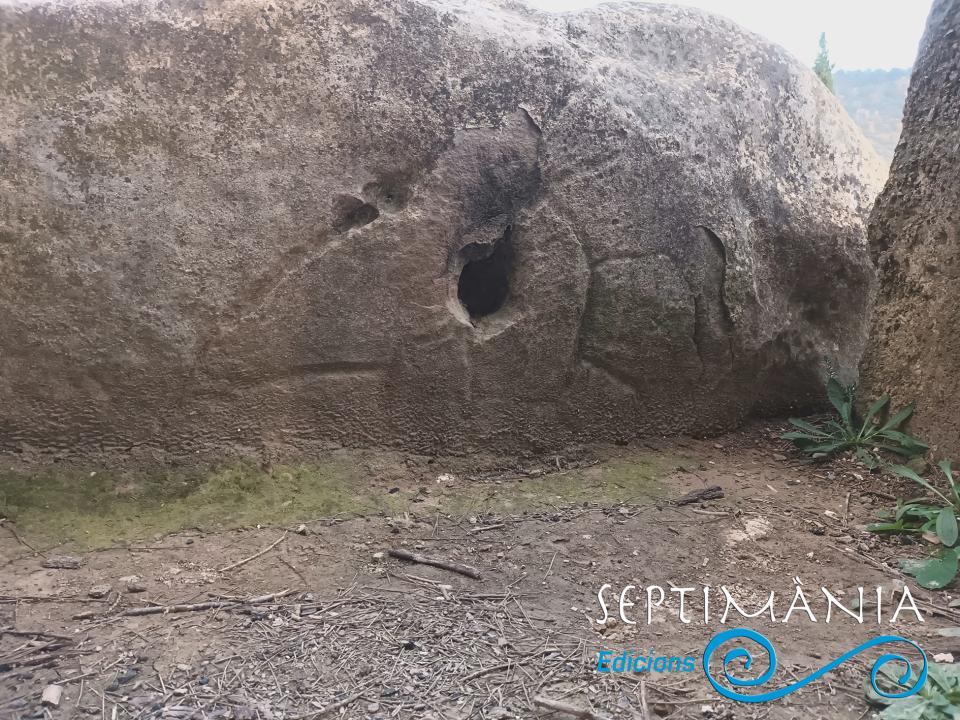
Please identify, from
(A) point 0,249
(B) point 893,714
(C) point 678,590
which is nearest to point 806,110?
(C) point 678,590

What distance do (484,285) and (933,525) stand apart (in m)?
1.65

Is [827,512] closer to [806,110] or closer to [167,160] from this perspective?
[806,110]

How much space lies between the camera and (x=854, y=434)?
286cm

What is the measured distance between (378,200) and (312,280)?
342 mm

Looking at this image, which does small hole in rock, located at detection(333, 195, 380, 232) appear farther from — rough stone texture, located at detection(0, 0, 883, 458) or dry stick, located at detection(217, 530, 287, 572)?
dry stick, located at detection(217, 530, 287, 572)

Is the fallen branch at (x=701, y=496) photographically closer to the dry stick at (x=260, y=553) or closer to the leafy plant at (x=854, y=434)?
the leafy plant at (x=854, y=434)

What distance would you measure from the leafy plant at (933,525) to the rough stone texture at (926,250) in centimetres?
14

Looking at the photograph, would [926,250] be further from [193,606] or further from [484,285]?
[193,606]

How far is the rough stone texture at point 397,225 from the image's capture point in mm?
2350

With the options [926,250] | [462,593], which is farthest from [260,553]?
[926,250]

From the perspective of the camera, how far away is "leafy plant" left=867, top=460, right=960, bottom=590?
212 cm

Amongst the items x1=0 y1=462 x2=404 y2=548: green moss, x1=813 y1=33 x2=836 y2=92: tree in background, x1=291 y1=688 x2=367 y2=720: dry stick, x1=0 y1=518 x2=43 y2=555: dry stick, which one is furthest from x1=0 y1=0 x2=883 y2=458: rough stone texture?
x1=813 y1=33 x2=836 y2=92: tree in background

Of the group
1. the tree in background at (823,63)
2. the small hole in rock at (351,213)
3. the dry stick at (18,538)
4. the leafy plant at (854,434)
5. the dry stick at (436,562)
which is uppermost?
the tree in background at (823,63)

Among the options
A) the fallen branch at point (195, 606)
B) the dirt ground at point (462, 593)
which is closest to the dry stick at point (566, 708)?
the dirt ground at point (462, 593)
